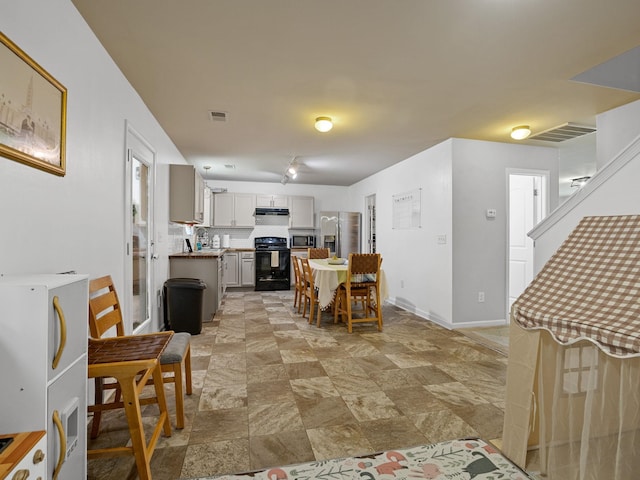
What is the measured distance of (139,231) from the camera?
3066 millimetres

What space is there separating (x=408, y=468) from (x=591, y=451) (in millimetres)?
798

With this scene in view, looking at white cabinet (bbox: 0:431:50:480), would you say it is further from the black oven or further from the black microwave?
the black microwave

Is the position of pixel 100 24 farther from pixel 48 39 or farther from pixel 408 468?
pixel 408 468

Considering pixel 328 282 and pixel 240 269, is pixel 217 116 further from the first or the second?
pixel 240 269

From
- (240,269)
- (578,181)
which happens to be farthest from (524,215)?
(240,269)

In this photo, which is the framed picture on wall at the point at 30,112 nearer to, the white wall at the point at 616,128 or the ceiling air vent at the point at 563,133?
the white wall at the point at 616,128

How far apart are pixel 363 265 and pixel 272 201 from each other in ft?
12.4

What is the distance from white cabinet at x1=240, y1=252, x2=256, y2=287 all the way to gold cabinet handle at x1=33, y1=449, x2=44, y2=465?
5.90 meters

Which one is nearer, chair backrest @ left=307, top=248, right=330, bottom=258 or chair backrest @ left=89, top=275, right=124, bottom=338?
chair backrest @ left=89, top=275, right=124, bottom=338

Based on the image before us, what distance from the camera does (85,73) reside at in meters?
1.94

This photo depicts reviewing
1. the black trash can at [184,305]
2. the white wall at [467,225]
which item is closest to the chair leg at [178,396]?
the black trash can at [184,305]

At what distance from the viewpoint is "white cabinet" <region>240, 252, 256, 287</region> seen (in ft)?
22.3

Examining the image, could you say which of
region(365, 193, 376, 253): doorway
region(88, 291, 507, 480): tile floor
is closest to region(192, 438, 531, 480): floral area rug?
region(88, 291, 507, 480): tile floor

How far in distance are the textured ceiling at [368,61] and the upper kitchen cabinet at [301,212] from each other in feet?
11.0
